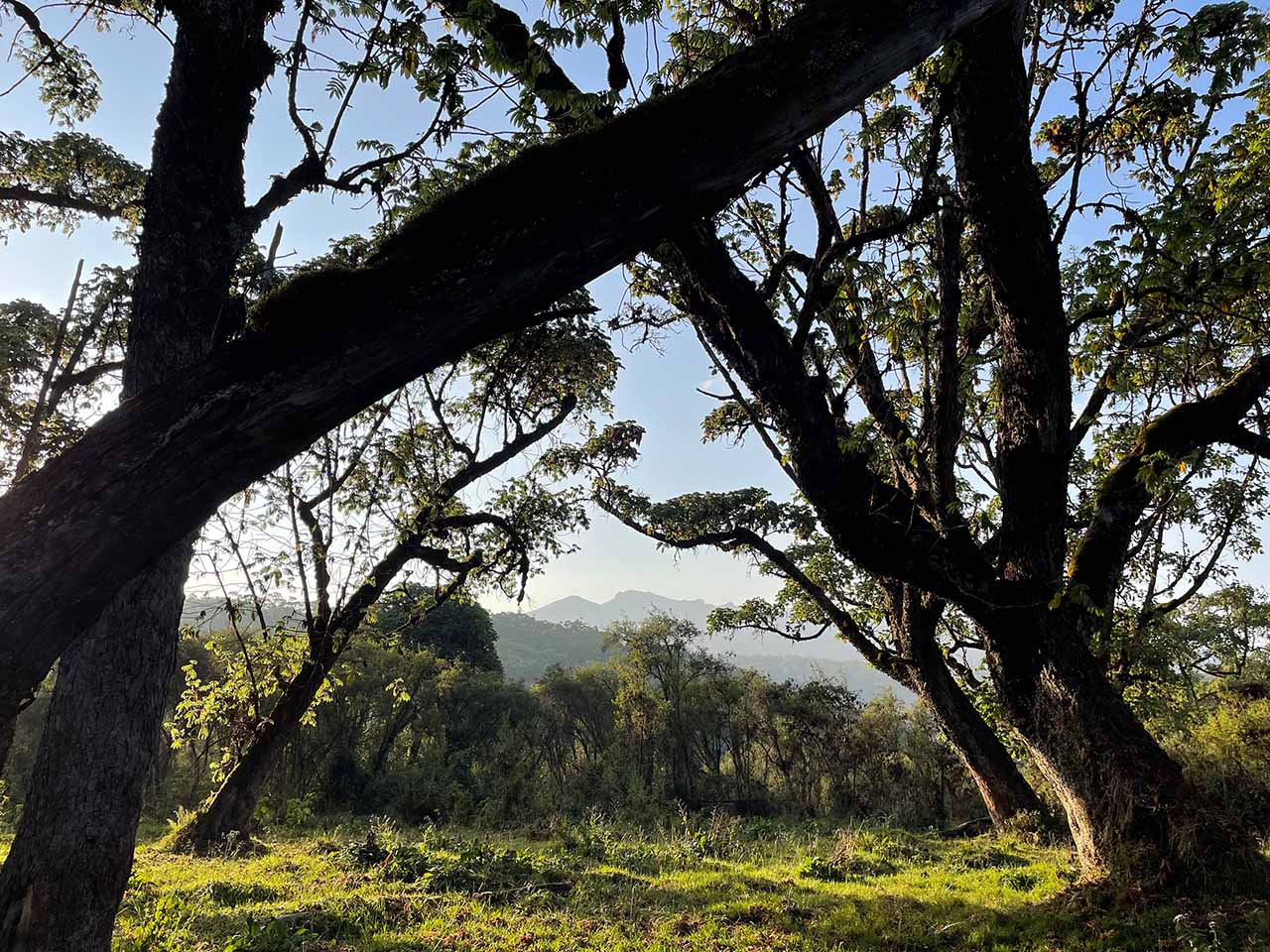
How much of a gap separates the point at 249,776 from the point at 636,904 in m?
7.12

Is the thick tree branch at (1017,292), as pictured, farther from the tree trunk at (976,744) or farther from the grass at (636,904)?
the tree trunk at (976,744)

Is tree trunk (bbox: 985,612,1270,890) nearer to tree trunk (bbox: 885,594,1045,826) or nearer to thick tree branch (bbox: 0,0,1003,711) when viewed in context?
tree trunk (bbox: 885,594,1045,826)

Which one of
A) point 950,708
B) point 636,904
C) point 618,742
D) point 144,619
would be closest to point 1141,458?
point 950,708

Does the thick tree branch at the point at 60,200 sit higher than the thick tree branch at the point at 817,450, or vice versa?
the thick tree branch at the point at 60,200

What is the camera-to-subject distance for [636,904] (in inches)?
262

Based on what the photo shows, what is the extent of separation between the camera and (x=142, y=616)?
10.8ft

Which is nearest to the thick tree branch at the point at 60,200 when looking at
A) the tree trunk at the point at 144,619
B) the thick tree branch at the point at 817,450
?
the tree trunk at the point at 144,619

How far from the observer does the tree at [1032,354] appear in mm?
4516

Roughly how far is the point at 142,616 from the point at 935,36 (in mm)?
4611

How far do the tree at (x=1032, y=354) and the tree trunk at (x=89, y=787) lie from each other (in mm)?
3900

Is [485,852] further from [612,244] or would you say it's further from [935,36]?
[935,36]

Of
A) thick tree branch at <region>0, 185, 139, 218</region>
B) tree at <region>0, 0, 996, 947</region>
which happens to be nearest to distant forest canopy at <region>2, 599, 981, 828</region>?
thick tree branch at <region>0, 185, 139, 218</region>

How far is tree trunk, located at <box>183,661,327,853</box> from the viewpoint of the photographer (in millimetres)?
9961

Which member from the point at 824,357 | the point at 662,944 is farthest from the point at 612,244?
the point at 662,944
